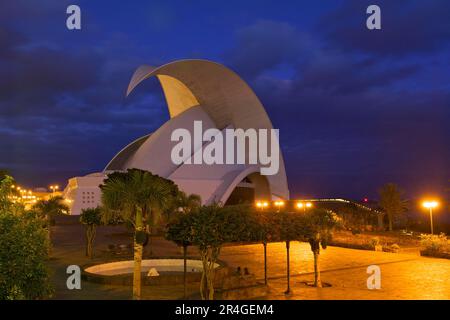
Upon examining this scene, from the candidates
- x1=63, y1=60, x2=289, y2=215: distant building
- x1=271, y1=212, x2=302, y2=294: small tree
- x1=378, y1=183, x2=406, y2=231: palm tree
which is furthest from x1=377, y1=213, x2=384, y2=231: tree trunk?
x1=271, y1=212, x2=302, y2=294: small tree

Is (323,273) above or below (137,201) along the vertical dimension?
below

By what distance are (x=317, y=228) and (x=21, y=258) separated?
20.8 feet

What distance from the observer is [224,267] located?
11195mm

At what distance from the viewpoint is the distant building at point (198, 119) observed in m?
30.2

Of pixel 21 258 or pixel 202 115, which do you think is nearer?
pixel 21 258

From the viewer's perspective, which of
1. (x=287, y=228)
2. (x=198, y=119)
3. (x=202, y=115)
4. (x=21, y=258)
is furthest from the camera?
(x=202, y=115)

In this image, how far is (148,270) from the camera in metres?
12.7

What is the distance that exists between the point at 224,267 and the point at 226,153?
851 inches

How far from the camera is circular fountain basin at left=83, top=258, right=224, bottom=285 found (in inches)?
403

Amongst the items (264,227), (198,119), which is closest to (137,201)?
(264,227)

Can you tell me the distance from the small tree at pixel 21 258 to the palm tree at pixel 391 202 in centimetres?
2862

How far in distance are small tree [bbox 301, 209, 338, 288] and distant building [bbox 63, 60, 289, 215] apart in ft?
61.6

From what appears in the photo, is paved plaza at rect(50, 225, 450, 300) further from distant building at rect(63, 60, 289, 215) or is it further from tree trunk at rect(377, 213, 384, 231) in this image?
tree trunk at rect(377, 213, 384, 231)

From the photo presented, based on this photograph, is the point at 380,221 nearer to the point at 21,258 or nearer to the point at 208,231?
the point at 208,231
